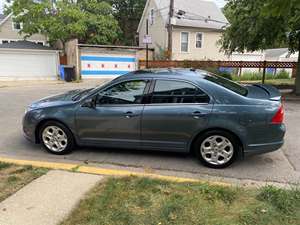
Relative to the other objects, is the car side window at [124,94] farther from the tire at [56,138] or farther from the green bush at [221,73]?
the green bush at [221,73]

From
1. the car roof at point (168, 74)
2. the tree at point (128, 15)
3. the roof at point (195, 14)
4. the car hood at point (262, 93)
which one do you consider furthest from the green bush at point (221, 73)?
the tree at point (128, 15)

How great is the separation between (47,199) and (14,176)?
93cm

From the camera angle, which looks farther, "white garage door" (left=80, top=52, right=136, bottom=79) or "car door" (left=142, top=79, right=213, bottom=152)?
"white garage door" (left=80, top=52, right=136, bottom=79)

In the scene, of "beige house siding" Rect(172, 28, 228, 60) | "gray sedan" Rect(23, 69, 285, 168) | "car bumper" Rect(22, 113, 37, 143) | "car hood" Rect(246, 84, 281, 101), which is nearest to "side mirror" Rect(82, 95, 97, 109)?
Answer: "gray sedan" Rect(23, 69, 285, 168)

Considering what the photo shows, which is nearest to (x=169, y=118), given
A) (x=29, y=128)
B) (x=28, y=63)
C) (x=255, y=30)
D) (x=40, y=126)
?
(x=40, y=126)

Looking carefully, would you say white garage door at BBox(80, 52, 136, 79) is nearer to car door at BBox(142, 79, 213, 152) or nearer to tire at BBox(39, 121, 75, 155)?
tire at BBox(39, 121, 75, 155)

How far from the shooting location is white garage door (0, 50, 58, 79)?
19.9 m

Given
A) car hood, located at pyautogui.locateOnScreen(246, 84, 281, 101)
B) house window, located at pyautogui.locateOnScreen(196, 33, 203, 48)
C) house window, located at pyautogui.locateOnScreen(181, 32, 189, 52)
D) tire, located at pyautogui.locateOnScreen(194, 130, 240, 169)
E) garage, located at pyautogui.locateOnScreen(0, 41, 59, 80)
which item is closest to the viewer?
tire, located at pyautogui.locateOnScreen(194, 130, 240, 169)

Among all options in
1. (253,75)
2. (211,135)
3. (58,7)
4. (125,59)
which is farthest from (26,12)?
(211,135)

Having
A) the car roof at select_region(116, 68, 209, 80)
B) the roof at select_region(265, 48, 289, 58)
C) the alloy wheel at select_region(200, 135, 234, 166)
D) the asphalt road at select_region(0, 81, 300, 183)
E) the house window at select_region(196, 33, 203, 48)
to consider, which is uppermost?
the house window at select_region(196, 33, 203, 48)

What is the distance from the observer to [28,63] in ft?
67.8

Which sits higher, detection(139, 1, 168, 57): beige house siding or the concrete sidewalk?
detection(139, 1, 168, 57): beige house siding

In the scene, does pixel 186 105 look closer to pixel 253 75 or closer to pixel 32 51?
pixel 253 75

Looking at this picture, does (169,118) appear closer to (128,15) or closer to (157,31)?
(157,31)
